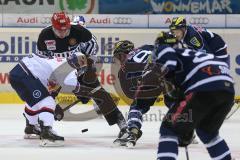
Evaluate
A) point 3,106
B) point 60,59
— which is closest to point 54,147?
point 60,59

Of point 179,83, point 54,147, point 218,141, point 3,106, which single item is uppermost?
point 179,83

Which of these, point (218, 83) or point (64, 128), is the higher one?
point (218, 83)

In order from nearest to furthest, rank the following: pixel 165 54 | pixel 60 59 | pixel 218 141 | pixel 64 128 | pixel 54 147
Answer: pixel 165 54, pixel 218 141, pixel 54 147, pixel 60 59, pixel 64 128

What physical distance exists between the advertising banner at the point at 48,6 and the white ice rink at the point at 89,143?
99.1 inches

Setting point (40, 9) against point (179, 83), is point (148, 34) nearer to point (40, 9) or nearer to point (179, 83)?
point (40, 9)

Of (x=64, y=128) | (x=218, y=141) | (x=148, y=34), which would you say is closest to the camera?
(x=218, y=141)

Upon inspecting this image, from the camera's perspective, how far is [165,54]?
184 inches

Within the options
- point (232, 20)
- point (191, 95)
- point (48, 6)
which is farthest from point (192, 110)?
point (48, 6)

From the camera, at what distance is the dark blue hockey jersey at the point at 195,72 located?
187 inches

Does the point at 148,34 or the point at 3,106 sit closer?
the point at 3,106

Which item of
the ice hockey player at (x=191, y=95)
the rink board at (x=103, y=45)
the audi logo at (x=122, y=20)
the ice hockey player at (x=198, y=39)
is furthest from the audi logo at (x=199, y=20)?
the ice hockey player at (x=191, y=95)

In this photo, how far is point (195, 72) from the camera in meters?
4.79

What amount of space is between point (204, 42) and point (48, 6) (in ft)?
14.3

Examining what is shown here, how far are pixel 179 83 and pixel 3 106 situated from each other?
5.15 m
